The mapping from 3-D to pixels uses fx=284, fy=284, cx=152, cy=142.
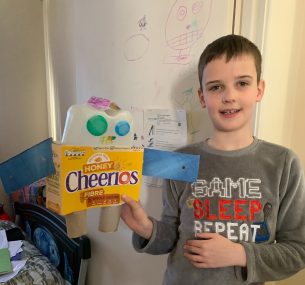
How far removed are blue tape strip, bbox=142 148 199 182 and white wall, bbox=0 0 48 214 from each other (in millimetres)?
1501

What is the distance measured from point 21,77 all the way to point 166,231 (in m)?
1.58

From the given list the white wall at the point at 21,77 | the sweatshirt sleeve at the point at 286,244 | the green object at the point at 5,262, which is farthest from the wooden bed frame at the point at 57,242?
the sweatshirt sleeve at the point at 286,244

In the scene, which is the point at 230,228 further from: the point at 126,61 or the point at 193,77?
the point at 126,61

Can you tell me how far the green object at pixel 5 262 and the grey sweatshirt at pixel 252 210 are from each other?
812 millimetres

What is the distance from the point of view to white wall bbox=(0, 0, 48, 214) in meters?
1.77

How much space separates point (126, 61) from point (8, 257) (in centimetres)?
97

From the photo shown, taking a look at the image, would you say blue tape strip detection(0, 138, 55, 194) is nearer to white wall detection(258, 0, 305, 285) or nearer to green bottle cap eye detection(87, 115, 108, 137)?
green bottle cap eye detection(87, 115, 108, 137)

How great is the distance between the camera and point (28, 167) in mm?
534

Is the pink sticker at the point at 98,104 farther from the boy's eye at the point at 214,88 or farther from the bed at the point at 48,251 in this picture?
the bed at the point at 48,251

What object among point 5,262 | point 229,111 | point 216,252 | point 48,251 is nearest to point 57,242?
point 48,251

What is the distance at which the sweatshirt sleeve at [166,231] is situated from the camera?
0.68 meters

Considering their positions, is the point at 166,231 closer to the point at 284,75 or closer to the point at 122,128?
the point at 122,128

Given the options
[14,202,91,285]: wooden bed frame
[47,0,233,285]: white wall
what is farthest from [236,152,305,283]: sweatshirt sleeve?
[14,202,91,285]: wooden bed frame

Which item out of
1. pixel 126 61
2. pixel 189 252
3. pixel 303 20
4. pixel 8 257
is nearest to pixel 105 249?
pixel 8 257
